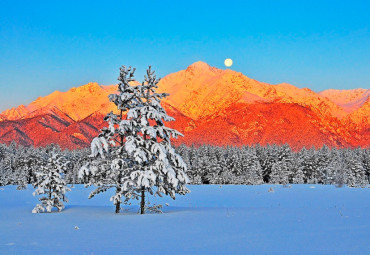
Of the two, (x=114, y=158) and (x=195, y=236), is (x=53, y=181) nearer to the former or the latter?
(x=114, y=158)

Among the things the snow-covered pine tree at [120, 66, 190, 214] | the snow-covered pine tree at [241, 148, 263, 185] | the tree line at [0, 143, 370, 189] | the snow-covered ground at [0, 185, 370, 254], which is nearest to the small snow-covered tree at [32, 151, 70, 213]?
the snow-covered pine tree at [120, 66, 190, 214]

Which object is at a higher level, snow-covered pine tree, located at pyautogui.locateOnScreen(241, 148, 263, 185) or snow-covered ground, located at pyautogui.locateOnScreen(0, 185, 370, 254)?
snow-covered pine tree, located at pyautogui.locateOnScreen(241, 148, 263, 185)

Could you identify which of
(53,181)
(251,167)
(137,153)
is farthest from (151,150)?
(251,167)

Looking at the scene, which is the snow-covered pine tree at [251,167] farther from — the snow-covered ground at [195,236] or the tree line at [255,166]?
the snow-covered ground at [195,236]

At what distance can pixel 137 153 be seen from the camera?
20375 mm

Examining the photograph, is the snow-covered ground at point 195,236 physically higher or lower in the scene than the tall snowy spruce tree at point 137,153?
lower

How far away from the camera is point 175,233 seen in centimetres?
1374

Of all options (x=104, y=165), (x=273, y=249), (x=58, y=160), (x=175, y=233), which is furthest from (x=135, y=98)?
(x=273, y=249)

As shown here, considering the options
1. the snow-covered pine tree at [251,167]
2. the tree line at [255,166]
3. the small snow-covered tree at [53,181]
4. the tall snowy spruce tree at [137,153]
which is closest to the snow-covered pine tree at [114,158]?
the tall snowy spruce tree at [137,153]

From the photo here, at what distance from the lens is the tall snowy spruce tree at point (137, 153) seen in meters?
20.7

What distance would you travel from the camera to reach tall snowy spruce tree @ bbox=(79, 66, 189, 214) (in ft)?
68.0

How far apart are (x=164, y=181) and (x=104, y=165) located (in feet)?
12.7

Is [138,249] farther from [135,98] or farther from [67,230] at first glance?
[135,98]

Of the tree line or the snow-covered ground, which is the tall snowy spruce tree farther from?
the tree line
